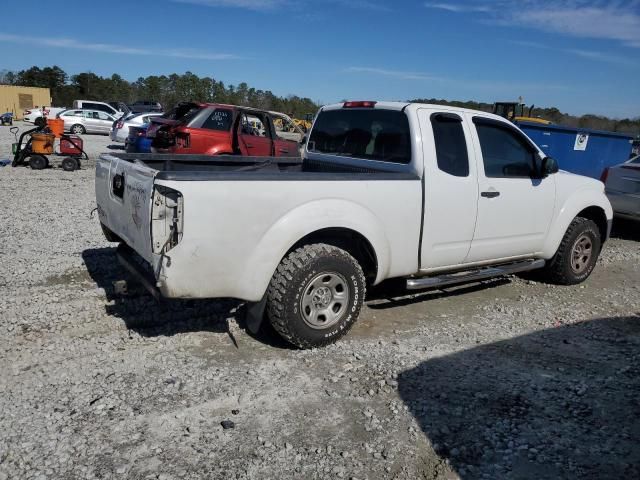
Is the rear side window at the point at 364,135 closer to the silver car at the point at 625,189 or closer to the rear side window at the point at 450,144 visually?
the rear side window at the point at 450,144

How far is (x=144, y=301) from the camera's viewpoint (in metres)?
4.90

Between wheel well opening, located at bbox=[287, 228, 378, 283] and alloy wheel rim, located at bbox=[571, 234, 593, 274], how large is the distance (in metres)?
2.93

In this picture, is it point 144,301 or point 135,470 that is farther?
point 144,301

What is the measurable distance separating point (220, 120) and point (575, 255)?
25.0 ft

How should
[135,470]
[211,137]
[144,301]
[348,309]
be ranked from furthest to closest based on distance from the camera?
1. [211,137]
2. [144,301]
3. [348,309]
4. [135,470]

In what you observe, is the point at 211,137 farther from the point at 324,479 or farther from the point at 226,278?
the point at 324,479

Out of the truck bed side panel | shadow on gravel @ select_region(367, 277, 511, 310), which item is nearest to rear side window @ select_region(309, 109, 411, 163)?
the truck bed side panel

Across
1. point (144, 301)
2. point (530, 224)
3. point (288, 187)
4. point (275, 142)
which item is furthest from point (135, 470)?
point (275, 142)

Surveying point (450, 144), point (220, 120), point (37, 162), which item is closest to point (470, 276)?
point (450, 144)

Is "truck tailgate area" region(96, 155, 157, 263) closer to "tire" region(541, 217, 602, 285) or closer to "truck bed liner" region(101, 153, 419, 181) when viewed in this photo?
"truck bed liner" region(101, 153, 419, 181)

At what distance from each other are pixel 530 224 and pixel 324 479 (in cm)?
375

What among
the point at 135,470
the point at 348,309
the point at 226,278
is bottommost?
the point at 135,470

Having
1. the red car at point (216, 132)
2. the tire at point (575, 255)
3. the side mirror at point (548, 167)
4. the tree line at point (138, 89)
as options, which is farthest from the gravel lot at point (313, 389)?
the tree line at point (138, 89)

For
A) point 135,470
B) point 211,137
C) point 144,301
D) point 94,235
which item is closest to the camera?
point 135,470
